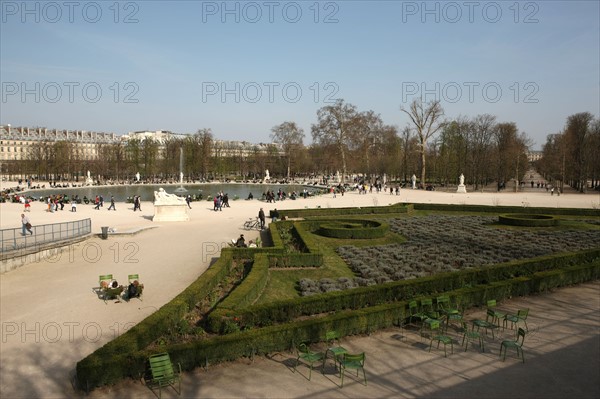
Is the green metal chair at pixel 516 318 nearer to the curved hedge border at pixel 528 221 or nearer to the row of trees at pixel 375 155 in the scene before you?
the curved hedge border at pixel 528 221

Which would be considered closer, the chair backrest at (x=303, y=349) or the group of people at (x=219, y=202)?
the chair backrest at (x=303, y=349)

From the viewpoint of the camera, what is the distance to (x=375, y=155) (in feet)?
334

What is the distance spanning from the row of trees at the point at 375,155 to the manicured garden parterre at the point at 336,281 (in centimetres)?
4086

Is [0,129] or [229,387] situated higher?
[0,129]

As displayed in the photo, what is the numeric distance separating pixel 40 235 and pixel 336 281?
13.9m

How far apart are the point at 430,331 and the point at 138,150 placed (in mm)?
100130

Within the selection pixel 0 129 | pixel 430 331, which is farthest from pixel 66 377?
pixel 0 129

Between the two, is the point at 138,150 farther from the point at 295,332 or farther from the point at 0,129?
the point at 295,332

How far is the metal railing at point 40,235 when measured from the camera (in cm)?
1848

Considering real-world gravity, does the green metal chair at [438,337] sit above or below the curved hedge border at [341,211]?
below

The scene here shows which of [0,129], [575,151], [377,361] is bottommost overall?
[377,361]

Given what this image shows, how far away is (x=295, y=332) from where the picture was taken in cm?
1071

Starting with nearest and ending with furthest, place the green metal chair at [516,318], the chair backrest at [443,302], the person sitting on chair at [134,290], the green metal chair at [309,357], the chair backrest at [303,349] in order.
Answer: the green metal chair at [309,357] → the chair backrest at [303,349] → the green metal chair at [516,318] → the chair backrest at [443,302] → the person sitting on chair at [134,290]

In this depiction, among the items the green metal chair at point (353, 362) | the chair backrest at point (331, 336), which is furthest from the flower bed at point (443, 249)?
the green metal chair at point (353, 362)
